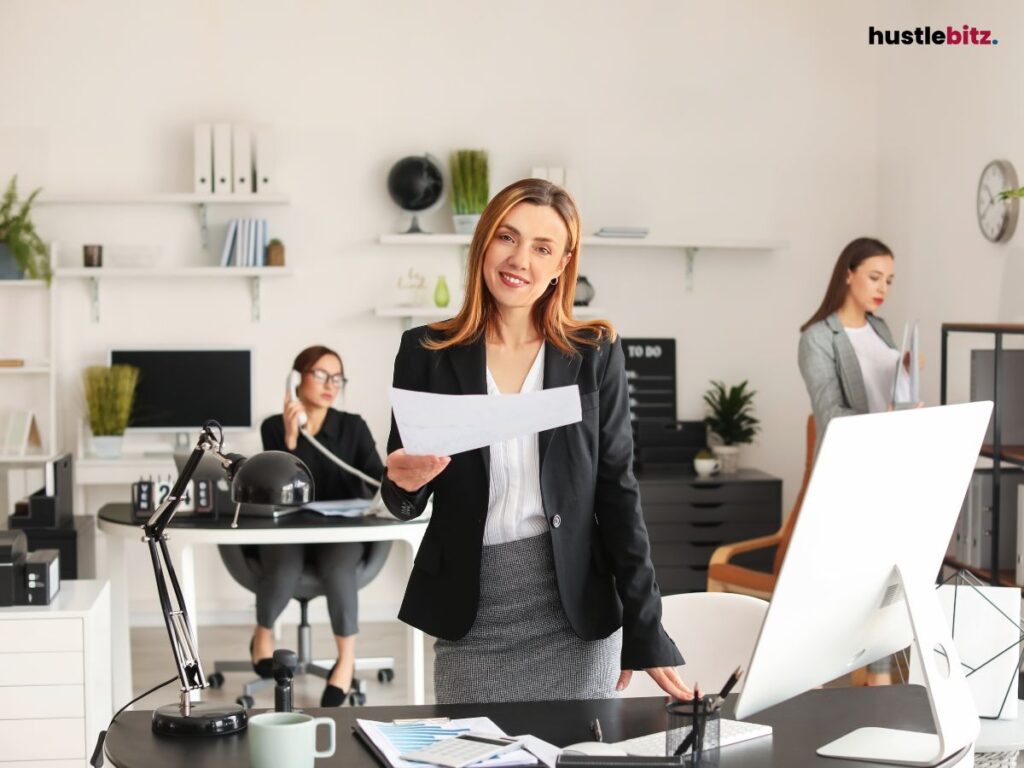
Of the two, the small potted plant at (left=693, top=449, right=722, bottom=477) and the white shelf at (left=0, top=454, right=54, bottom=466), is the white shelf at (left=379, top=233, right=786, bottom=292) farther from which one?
the white shelf at (left=0, top=454, right=54, bottom=466)

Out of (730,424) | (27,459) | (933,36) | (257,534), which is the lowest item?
(257,534)

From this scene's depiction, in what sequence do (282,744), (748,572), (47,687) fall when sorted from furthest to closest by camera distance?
(748,572), (47,687), (282,744)

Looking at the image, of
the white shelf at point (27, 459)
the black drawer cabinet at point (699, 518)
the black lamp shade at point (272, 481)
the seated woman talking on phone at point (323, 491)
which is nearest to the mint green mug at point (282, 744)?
the black lamp shade at point (272, 481)

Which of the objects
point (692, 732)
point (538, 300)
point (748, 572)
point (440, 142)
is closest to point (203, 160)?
point (440, 142)

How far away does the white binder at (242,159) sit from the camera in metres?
5.62

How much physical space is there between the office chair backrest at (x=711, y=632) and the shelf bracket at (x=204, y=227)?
3992mm

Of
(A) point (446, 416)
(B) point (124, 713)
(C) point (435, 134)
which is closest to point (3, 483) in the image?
(C) point (435, 134)

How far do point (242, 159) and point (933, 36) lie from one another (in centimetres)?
317

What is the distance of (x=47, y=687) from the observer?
3199mm

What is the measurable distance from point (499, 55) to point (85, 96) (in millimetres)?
1959

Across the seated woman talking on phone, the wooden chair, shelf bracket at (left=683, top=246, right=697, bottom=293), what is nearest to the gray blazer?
the wooden chair

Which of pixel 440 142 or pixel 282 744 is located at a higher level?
pixel 440 142

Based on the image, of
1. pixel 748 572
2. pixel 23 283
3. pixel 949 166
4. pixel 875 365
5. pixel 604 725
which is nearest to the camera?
pixel 604 725

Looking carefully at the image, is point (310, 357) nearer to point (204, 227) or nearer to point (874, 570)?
point (204, 227)
